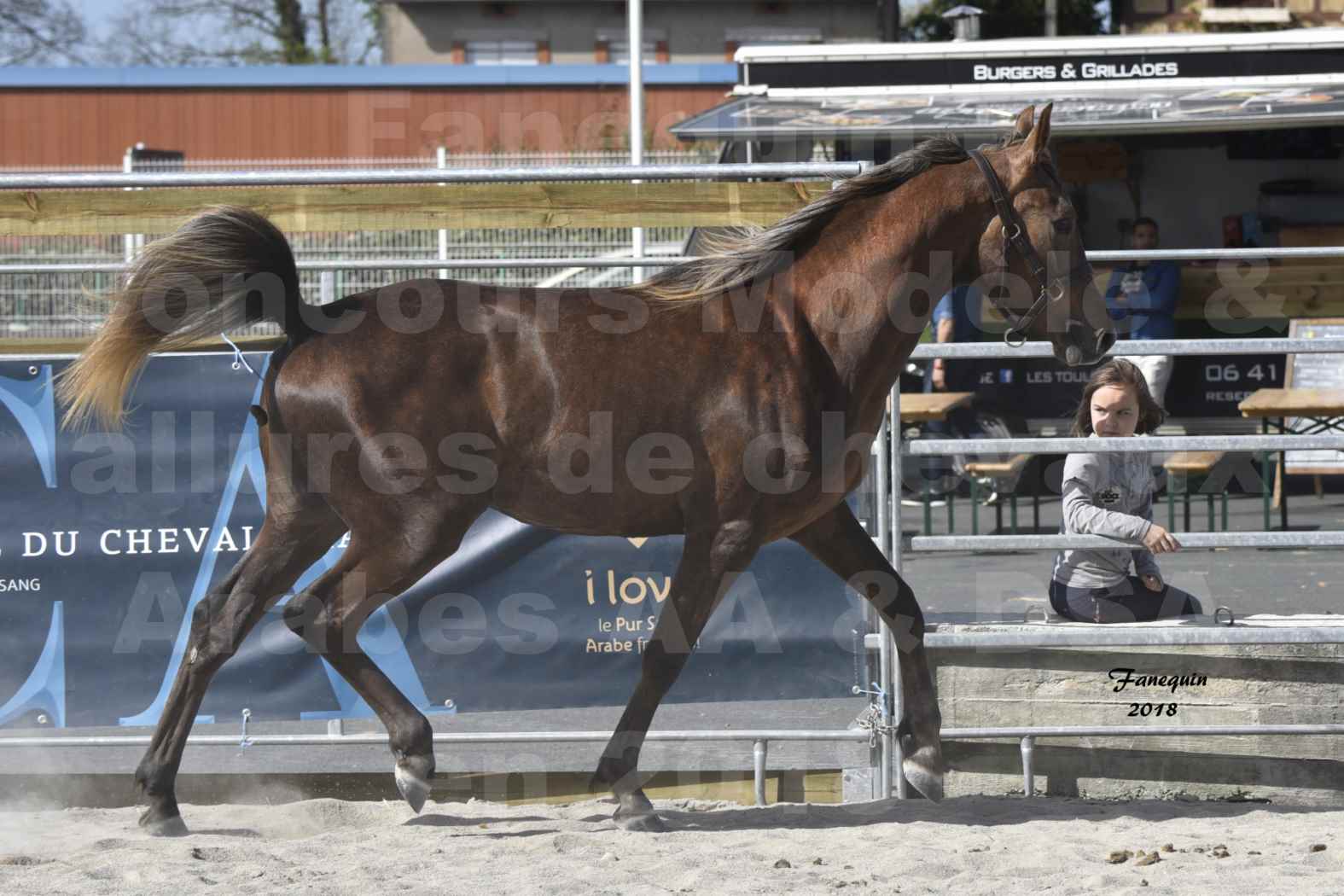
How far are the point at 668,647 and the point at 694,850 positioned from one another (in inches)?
24.4

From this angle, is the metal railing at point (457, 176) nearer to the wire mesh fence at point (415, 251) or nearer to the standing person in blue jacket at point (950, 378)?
the standing person in blue jacket at point (950, 378)

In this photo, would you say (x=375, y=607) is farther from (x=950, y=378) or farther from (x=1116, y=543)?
(x=950, y=378)

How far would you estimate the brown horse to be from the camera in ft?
15.5

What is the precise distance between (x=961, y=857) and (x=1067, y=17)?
2283 cm

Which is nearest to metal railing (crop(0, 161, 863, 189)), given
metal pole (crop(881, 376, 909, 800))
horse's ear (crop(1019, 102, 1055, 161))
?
horse's ear (crop(1019, 102, 1055, 161))

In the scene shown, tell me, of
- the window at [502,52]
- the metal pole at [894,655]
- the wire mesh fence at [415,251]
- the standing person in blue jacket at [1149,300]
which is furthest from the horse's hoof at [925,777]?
Result: the window at [502,52]

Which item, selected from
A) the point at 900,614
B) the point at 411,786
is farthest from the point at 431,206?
the point at 900,614

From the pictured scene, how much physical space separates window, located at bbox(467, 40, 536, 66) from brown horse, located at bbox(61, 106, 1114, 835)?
81.9 feet

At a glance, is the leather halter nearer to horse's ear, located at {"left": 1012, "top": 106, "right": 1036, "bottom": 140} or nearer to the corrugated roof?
horse's ear, located at {"left": 1012, "top": 106, "right": 1036, "bottom": 140}

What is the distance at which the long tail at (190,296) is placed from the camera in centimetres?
472

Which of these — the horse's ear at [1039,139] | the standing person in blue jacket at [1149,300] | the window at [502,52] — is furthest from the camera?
the window at [502,52]

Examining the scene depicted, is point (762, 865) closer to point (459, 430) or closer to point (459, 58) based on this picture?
point (459, 430)

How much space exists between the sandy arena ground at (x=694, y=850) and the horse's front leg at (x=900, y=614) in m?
0.20

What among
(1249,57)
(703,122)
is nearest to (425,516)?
(703,122)
